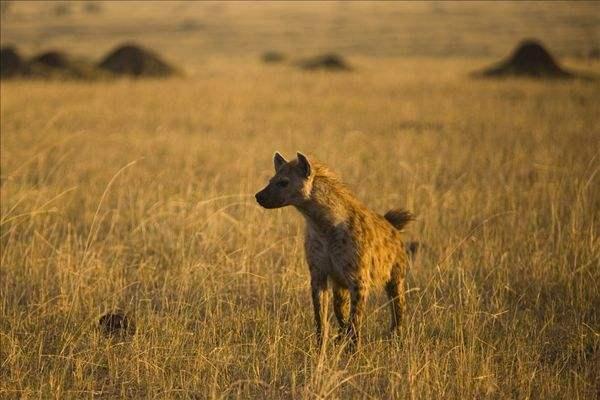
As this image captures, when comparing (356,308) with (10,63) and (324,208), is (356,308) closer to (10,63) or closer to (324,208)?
(324,208)

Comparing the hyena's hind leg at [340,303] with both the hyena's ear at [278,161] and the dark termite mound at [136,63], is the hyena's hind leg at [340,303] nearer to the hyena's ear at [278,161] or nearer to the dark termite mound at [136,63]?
the hyena's ear at [278,161]

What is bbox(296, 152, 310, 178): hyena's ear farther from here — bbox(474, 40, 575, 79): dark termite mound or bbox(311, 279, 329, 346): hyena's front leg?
bbox(474, 40, 575, 79): dark termite mound

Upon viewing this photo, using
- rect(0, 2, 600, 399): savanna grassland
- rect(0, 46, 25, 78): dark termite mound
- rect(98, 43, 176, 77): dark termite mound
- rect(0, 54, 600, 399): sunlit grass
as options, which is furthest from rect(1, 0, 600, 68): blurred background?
rect(0, 54, 600, 399): sunlit grass

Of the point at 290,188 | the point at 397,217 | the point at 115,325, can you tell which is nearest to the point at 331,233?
the point at 290,188

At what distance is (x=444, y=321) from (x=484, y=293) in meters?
0.96

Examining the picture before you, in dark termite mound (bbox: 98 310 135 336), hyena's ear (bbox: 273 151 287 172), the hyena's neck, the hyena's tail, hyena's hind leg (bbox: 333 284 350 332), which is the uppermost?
hyena's ear (bbox: 273 151 287 172)

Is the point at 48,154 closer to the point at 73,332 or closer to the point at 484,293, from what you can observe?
the point at 73,332

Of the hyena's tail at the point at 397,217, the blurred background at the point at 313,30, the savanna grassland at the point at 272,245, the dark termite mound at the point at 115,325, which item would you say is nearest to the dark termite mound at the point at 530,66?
the savanna grassland at the point at 272,245

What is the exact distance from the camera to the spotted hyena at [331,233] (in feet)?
15.9

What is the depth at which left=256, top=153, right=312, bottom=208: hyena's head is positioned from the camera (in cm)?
491

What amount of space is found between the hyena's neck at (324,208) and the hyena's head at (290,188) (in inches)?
2.2

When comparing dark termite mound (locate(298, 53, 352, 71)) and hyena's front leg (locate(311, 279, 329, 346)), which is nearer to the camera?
hyena's front leg (locate(311, 279, 329, 346))

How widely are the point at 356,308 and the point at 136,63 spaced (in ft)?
84.8

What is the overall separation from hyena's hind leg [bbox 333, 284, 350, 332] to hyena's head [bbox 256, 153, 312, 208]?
28.0 inches
